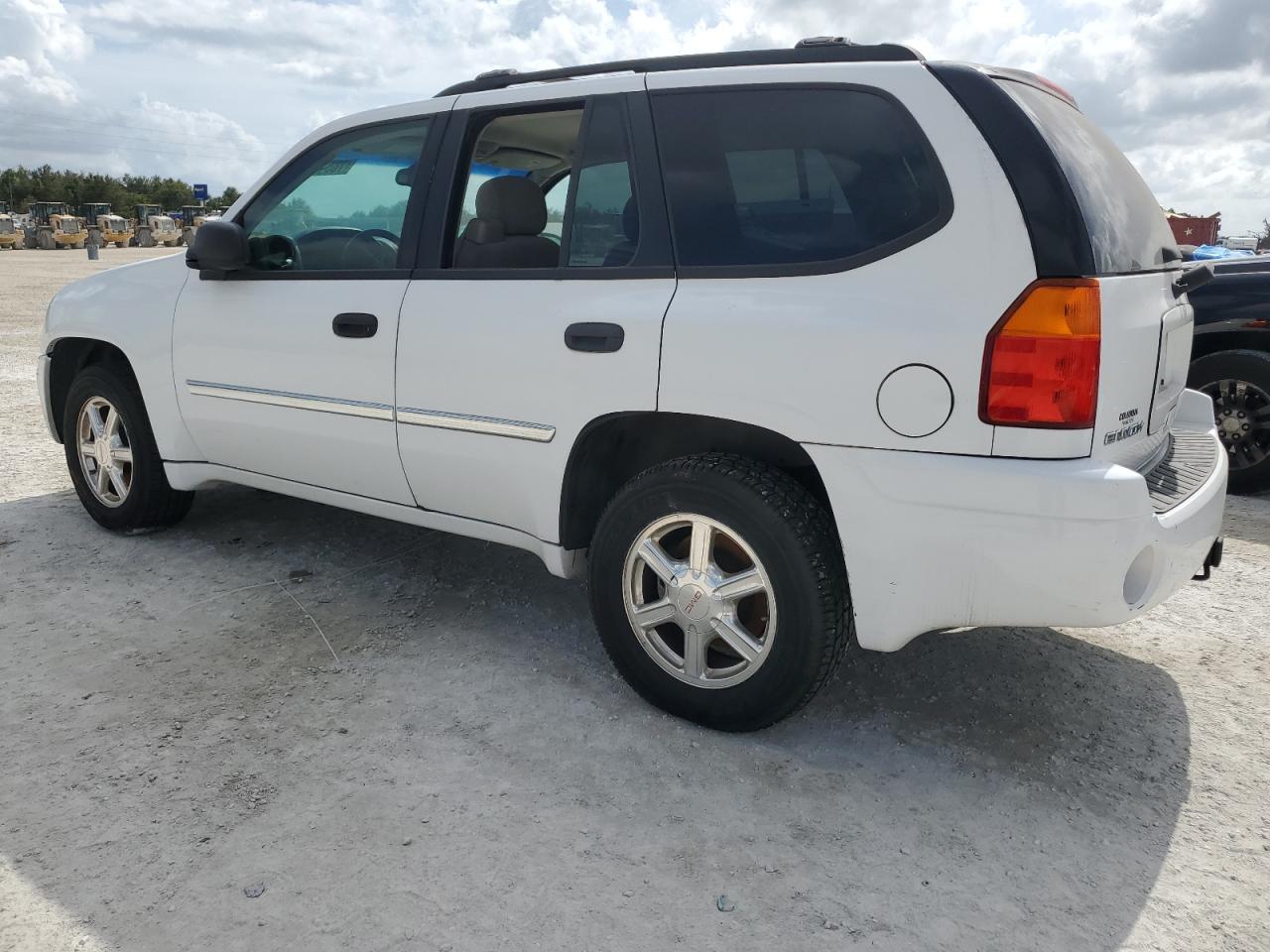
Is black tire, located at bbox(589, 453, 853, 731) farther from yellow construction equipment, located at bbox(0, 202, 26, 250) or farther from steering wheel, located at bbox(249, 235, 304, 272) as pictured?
yellow construction equipment, located at bbox(0, 202, 26, 250)

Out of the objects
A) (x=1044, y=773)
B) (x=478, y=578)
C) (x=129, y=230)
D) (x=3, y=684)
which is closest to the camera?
(x=1044, y=773)

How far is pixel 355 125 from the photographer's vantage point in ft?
12.1

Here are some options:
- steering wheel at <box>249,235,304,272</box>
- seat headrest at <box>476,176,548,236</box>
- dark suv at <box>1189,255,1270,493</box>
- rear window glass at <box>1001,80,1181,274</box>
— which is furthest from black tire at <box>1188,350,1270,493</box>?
steering wheel at <box>249,235,304,272</box>

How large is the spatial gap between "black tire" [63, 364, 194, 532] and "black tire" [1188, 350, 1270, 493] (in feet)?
17.6

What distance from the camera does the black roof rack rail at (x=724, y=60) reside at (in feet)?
8.70

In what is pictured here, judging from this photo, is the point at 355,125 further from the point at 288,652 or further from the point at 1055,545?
the point at 1055,545

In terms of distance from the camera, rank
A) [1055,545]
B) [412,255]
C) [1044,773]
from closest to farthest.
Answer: [1055,545] < [1044,773] < [412,255]

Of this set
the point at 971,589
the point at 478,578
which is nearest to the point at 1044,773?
the point at 971,589

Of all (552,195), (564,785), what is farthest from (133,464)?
(564,785)

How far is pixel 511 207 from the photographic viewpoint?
11.1ft

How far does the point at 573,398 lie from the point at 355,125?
1581 mm

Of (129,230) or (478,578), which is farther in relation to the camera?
(129,230)

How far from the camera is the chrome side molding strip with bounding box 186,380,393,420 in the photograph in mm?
3436

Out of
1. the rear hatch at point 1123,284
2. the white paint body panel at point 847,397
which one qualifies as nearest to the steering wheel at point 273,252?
the white paint body panel at point 847,397
